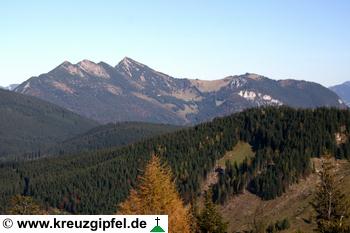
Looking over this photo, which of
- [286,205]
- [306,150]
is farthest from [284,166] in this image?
[286,205]

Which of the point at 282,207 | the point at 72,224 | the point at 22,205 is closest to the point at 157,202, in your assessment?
the point at 72,224

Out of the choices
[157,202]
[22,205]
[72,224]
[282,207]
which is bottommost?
[282,207]

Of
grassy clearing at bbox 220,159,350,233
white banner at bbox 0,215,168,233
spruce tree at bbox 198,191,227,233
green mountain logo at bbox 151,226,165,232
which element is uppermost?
white banner at bbox 0,215,168,233

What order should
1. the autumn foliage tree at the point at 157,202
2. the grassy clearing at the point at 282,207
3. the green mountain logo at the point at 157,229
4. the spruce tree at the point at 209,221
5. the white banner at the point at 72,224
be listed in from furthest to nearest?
the grassy clearing at the point at 282,207 < the spruce tree at the point at 209,221 < the autumn foliage tree at the point at 157,202 < the green mountain logo at the point at 157,229 < the white banner at the point at 72,224

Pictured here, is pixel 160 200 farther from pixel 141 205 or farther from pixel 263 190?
pixel 263 190

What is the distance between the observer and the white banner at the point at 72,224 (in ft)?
90.7

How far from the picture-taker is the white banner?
27641 mm

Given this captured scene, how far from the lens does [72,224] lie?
2780 centimetres

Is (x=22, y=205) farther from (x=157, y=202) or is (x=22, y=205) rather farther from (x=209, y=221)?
(x=157, y=202)

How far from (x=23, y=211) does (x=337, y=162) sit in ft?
410

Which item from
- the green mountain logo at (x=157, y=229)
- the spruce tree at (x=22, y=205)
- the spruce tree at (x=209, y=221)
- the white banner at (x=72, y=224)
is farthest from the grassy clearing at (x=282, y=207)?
the white banner at (x=72, y=224)

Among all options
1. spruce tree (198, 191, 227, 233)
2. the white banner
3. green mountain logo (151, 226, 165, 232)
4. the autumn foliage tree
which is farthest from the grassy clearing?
the white banner

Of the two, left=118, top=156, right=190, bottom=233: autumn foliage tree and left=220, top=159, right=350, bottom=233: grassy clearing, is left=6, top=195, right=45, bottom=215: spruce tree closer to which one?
left=118, top=156, right=190, bottom=233: autumn foliage tree

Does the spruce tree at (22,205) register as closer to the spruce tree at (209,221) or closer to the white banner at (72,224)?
the spruce tree at (209,221)
